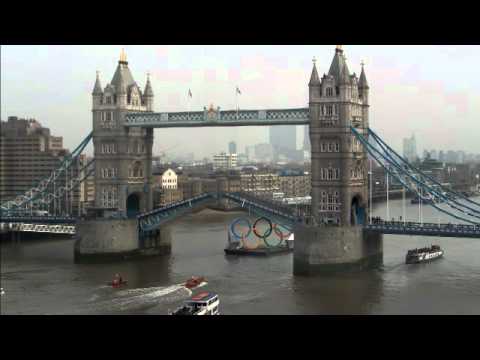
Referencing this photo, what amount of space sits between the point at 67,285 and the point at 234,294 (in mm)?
7585

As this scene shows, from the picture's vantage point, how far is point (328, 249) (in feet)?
102

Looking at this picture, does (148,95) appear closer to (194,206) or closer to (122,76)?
(122,76)

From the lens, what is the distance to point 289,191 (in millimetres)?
93562

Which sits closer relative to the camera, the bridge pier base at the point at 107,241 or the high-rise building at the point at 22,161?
the bridge pier base at the point at 107,241

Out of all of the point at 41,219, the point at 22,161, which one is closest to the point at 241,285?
the point at 41,219

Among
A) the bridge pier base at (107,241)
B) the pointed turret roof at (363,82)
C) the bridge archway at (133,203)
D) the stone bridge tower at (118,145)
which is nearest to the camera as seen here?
the pointed turret roof at (363,82)

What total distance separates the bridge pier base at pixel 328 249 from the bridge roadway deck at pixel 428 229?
3.11ft

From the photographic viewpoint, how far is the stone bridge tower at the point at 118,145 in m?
39.3

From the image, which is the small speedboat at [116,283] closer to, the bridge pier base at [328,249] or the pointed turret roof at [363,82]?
the bridge pier base at [328,249]

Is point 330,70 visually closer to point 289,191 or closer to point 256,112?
point 256,112

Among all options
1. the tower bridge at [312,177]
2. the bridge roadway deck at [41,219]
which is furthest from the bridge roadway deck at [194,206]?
the bridge roadway deck at [41,219]

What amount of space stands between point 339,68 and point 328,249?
8512 millimetres
